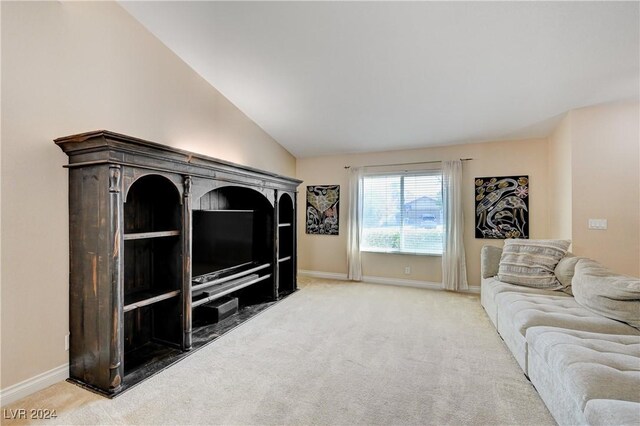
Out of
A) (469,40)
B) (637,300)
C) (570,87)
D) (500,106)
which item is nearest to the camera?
(637,300)

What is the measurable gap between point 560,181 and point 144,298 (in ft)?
16.5

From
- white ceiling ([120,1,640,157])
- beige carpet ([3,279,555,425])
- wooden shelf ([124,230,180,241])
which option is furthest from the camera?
white ceiling ([120,1,640,157])

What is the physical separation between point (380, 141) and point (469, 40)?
2.28 meters

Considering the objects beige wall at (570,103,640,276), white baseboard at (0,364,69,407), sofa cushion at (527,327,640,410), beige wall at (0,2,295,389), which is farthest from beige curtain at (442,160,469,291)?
white baseboard at (0,364,69,407)

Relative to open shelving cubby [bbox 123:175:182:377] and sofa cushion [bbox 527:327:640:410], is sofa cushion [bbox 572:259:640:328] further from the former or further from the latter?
open shelving cubby [bbox 123:175:182:377]

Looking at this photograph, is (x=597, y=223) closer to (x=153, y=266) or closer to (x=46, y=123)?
(x=153, y=266)

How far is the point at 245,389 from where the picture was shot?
80.8 inches

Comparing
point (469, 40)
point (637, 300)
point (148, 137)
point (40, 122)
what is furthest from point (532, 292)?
point (40, 122)

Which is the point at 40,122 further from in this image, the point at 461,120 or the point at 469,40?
the point at 461,120

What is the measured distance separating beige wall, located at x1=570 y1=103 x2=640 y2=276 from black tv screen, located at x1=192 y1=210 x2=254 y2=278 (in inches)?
159

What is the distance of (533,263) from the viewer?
10.1 feet

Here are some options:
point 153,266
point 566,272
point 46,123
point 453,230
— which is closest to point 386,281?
point 453,230

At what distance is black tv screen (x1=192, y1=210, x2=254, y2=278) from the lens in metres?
3.14

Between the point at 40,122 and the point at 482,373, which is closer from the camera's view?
the point at 40,122
